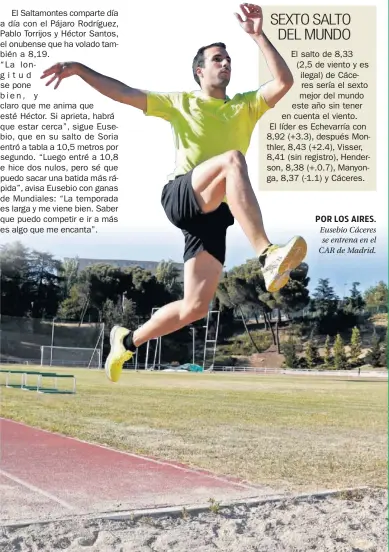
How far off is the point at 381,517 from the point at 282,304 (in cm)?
249

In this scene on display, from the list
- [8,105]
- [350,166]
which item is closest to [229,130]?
[350,166]

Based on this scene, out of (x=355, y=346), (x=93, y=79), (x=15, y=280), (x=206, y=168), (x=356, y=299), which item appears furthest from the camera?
(x=355, y=346)

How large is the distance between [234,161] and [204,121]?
782mm

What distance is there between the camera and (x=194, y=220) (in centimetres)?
380

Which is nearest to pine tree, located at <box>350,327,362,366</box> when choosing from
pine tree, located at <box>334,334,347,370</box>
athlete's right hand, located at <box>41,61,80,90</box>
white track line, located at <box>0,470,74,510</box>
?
pine tree, located at <box>334,334,347,370</box>

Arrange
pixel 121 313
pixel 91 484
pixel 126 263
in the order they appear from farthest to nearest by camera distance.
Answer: pixel 91 484, pixel 121 313, pixel 126 263

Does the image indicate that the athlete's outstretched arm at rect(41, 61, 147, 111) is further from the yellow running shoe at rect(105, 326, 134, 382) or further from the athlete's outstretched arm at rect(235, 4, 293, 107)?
the yellow running shoe at rect(105, 326, 134, 382)

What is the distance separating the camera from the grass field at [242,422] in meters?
7.52

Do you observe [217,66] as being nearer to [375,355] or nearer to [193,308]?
[193,308]

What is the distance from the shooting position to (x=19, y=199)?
205 inches

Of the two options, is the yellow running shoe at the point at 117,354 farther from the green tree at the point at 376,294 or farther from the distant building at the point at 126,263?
the green tree at the point at 376,294

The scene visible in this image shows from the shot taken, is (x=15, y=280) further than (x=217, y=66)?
Yes

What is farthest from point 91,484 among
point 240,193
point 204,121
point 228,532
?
point 240,193

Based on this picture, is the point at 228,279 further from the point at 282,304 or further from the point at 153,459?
the point at 153,459
